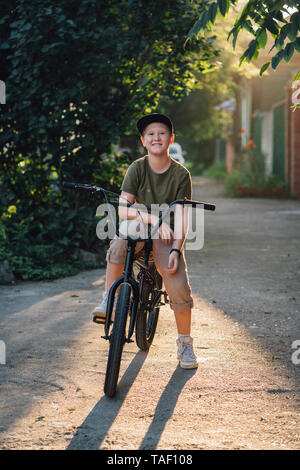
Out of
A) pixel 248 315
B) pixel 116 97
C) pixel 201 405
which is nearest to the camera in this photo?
pixel 201 405

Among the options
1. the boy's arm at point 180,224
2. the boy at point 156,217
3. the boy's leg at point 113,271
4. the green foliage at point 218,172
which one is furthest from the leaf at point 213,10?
the green foliage at point 218,172

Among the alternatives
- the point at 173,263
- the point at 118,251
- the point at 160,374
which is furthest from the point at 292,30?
the point at 160,374

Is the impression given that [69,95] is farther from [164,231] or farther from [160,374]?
[160,374]

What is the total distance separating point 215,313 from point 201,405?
2.03 meters

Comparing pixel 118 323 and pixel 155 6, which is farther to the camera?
pixel 155 6

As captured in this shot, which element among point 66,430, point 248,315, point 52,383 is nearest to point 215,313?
point 248,315

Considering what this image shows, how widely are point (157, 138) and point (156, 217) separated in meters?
0.51

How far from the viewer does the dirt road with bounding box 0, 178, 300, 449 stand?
297 centimetres

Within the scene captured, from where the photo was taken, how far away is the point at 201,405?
3332 mm

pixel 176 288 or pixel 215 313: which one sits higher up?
pixel 176 288
